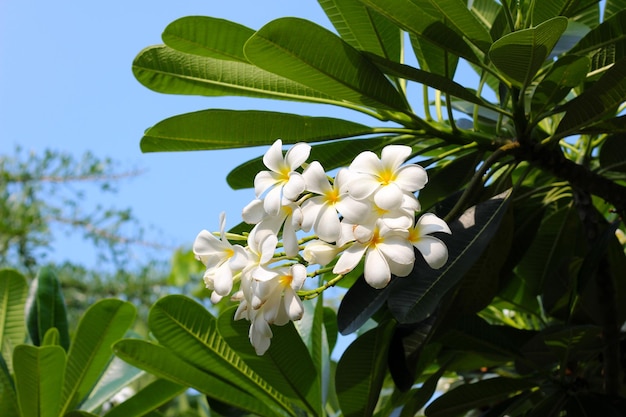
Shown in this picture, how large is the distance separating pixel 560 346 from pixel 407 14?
553 millimetres

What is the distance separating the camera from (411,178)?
76 cm

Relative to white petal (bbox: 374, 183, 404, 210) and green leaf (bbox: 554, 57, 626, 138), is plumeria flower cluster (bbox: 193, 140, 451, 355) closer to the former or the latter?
white petal (bbox: 374, 183, 404, 210)

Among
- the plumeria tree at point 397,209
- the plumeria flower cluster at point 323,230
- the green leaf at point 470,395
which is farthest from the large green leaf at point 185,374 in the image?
the plumeria flower cluster at point 323,230

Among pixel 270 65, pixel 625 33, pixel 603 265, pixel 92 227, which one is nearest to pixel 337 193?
pixel 270 65

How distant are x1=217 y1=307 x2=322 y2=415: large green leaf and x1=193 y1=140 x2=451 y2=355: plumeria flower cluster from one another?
1.00 ft

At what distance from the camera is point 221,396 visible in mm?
1214

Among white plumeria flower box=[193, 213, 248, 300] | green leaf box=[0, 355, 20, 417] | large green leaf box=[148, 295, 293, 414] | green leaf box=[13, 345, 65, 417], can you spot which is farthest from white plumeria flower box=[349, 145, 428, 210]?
green leaf box=[0, 355, 20, 417]

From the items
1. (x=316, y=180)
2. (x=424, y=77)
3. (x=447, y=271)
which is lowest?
(x=447, y=271)

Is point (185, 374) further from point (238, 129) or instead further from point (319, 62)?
point (319, 62)

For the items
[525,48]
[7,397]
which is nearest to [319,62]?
[525,48]

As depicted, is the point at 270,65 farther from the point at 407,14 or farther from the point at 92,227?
the point at 92,227

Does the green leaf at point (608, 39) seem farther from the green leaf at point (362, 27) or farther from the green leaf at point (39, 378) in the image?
the green leaf at point (39, 378)

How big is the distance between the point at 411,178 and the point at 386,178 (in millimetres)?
25

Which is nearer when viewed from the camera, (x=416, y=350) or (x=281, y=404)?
(x=416, y=350)
